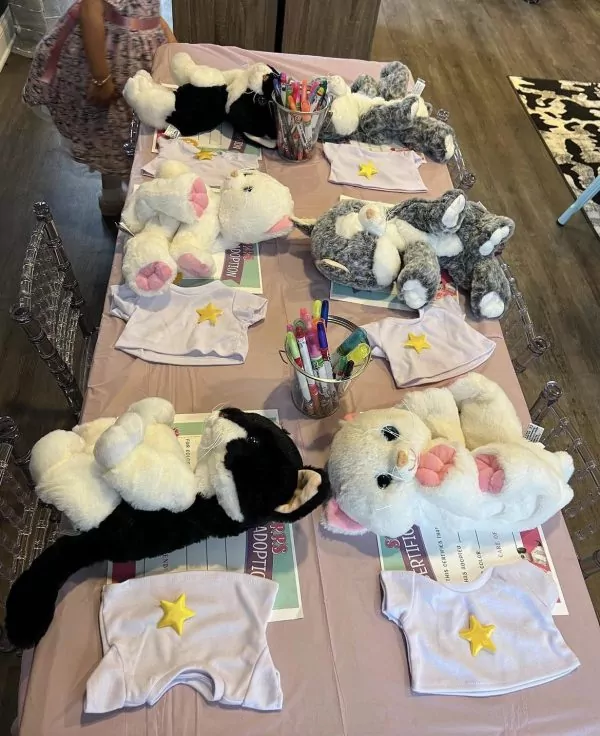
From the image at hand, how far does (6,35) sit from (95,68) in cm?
174

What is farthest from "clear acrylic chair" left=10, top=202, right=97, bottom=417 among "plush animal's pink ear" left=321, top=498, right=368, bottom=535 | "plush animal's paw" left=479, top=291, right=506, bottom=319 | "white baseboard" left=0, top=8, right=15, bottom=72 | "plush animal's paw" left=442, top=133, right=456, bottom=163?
"white baseboard" left=0, top=8, right=15, bottom=72

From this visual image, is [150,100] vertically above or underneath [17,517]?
above

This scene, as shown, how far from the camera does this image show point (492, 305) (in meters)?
1.08

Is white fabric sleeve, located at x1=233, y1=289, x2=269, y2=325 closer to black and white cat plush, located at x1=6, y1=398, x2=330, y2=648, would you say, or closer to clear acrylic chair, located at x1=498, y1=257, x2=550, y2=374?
black and white cat plush, located at x1=6, y1=398, x2=330, y2=648

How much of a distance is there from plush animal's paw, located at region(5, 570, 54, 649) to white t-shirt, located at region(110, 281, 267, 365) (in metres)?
0.40

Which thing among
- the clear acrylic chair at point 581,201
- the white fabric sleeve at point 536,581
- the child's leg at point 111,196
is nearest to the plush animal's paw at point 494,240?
the white fabric sleeve at point 536,581

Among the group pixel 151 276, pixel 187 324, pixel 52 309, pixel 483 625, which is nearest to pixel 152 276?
pixel 151 276

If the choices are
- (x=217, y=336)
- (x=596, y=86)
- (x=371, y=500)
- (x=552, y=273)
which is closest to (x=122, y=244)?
(x=217, y=336)

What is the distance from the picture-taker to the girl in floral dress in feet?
4.82

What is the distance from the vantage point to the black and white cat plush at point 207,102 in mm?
1333

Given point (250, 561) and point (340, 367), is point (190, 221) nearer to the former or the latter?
point (340, 367)

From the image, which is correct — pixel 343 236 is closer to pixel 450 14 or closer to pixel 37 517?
pixel 37 517

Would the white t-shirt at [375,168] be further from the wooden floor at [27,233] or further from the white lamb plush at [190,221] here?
the wooden floor at [27,233]

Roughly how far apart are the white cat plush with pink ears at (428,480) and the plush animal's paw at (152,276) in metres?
0.45
